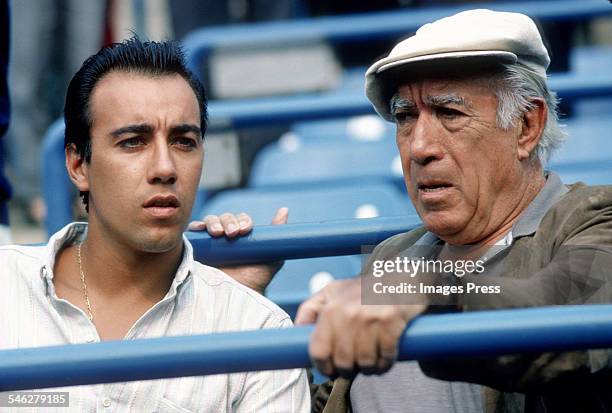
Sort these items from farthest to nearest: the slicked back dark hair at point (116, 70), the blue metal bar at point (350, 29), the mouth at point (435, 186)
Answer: the blue metal bar at point (350, 29) < the slicked back dark hair at point (116, 70) < the mouth at point (435, 186)

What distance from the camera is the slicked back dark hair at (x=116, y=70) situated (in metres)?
2.64

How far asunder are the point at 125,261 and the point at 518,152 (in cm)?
85

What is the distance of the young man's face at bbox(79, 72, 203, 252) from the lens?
248 centimetres

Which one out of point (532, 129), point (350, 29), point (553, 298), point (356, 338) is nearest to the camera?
point (356, 338)

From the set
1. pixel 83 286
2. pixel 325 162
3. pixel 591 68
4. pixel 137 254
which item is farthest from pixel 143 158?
pixel 591 68

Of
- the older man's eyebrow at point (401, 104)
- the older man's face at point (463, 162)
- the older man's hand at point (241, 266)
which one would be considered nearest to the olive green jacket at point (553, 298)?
the older man's face at point (463, 162)

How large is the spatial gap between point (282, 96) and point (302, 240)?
2.21 meters

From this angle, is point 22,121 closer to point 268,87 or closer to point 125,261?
point 268,87

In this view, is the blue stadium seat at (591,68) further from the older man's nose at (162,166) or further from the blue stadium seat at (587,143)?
the older man's nose at (162,166)

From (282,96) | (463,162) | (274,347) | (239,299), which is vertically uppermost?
(282,96)

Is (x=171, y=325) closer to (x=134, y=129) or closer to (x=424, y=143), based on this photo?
(x=134, y=129)

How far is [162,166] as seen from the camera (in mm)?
2477

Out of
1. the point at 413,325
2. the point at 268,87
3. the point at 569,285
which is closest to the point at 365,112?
the point at 268,87

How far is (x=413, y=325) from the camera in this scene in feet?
5.44
